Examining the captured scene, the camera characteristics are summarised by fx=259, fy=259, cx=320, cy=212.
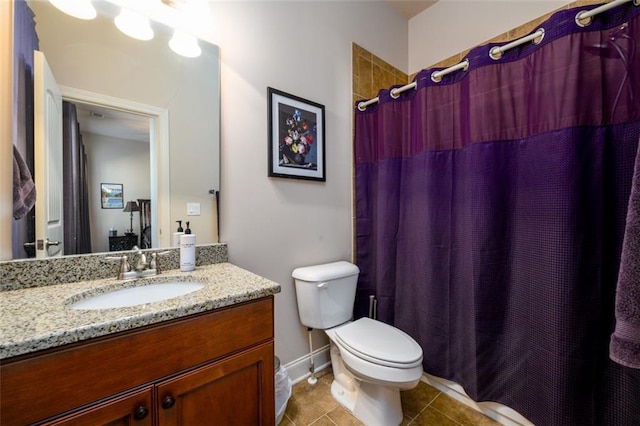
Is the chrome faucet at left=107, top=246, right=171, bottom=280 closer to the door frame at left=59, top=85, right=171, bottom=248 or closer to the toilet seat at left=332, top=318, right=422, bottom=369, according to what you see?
the door frame at left=59, top=85, right=171, bottom=248

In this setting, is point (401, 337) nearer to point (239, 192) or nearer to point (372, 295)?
point (372, 295)

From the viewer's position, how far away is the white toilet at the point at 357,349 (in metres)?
1.14

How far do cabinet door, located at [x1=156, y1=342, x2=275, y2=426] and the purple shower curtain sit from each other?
3.26 feet

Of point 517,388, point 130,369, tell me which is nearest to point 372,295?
point 517,388

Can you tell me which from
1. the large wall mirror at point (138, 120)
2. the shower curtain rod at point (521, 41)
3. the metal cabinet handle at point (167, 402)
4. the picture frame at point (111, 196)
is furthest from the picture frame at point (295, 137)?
the metal cabinet handle at point (167, 402)

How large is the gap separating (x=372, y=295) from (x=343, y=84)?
147 cm

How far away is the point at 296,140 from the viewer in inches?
61.2

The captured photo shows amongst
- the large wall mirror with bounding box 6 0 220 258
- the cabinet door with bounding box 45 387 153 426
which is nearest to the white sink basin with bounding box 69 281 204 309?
the large wall mirror with bounding box 6 0 220 258

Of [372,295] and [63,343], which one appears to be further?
[372,295]

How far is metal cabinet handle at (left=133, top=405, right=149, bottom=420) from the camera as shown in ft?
2.15

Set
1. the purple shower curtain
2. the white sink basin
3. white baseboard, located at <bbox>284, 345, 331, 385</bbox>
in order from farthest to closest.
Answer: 1. white baseboard, located at <bbox>284, 345, 331, 385</bbox>
2. the purple shower curtain
3. the white sink basin

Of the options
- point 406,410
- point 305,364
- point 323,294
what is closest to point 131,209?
point 323,294

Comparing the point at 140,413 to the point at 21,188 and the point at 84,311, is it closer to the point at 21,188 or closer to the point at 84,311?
the point at 84,311

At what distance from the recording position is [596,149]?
100cm
